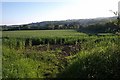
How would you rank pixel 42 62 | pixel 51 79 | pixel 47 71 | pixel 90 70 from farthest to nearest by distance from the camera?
pixel 42 62, pixel 47 71, pixel 51 79, pixel 90 70

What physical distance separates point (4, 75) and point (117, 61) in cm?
374

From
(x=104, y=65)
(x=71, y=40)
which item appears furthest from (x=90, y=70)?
(x=71, y=40)

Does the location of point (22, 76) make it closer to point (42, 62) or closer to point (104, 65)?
point (104, 65)

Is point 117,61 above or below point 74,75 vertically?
above

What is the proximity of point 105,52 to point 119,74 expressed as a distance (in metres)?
1.29

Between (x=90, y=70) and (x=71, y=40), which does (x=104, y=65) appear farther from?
(x=71, y=40)

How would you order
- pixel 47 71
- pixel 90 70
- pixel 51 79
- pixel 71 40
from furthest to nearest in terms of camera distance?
1. pixel 71 40
2. pixel 47 71
3. pixel 51 79
4. pixel 90 70

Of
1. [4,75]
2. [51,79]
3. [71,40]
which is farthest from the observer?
[71,40]

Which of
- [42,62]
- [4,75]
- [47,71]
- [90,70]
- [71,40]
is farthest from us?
[71,40]

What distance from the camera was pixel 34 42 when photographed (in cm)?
2344

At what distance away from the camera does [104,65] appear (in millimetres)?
8711

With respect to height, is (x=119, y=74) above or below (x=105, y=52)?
below

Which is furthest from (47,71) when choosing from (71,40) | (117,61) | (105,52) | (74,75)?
(71,40)

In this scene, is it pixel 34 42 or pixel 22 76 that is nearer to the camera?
pixel 22 76
